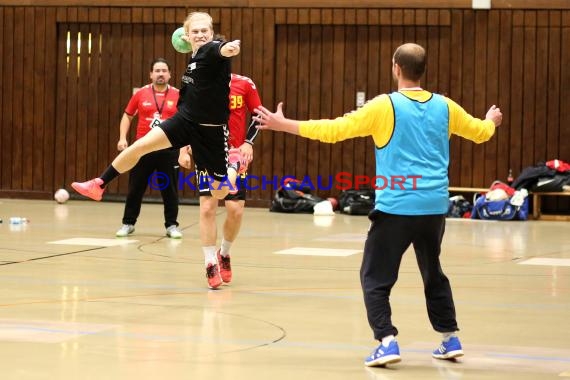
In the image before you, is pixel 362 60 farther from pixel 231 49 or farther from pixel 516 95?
pixel 231 49

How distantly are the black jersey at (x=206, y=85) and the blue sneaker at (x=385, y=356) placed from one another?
2977 millimetres

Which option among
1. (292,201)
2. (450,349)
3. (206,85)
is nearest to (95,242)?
(206,85)

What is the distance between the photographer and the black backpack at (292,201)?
16.8m

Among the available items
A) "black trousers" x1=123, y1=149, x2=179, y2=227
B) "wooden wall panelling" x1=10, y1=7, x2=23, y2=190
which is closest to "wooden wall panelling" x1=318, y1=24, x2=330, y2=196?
"wooden wall panelling" x1=10, y1=7, x2=23, y2=190

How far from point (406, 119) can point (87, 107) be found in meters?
13.8

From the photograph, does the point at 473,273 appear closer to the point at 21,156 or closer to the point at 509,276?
the point at 509,276

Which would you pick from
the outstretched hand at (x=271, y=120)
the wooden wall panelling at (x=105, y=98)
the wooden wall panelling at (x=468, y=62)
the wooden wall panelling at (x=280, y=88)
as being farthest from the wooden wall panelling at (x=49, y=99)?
the outstretched hand at (x=271, y=120)

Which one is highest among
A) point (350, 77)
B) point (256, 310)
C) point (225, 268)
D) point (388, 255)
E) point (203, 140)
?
point (350, 77)

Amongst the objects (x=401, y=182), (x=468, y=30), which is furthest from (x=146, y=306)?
(x=468, y=30)

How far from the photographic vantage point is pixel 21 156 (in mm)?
18875

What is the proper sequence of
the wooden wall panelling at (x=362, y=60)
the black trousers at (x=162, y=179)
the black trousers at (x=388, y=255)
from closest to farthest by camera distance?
the black trousers at (x=388, y=255), the black trousers at (x=162, y=179), the wooden wall panelling at (x=362, y=60)

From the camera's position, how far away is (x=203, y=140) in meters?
7.88

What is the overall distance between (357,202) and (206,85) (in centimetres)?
900

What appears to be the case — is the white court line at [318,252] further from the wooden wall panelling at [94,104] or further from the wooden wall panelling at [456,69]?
the wooden wall panelling at [94,104]
